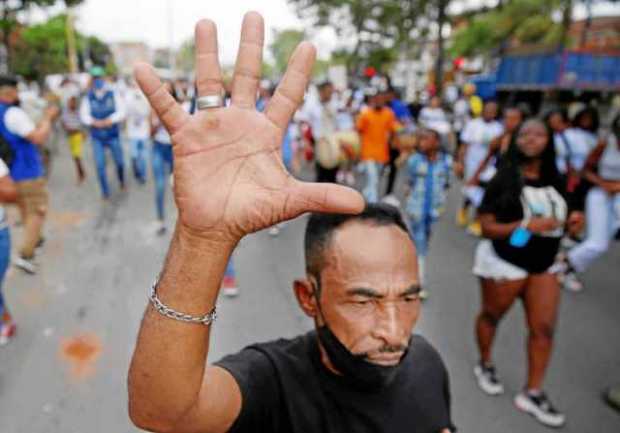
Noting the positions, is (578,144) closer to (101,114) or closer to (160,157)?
(160,157)

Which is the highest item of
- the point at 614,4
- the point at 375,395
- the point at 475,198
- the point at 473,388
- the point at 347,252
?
the point at 614,4

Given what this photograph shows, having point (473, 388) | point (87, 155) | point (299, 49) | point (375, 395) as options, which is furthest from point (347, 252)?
point (87, 155)

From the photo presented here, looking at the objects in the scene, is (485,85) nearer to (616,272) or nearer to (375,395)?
(616,272)

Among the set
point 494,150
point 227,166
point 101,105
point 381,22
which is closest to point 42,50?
point 381,22

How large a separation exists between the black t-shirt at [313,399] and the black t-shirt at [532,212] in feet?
5.46

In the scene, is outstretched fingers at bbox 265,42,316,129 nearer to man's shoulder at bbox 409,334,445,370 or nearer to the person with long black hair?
man's shoulder at bbox 409,334,445,370

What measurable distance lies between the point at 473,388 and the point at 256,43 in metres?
2.90

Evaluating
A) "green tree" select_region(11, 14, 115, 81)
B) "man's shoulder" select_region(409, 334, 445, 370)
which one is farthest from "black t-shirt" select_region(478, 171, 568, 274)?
"green tree" select_region(11, 14, 115, 81)

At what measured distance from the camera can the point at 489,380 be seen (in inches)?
132

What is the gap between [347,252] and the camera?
142 centimetres

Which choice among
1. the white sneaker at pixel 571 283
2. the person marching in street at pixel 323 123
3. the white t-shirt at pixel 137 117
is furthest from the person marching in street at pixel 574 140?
the white t-shirt at pixel 137 117

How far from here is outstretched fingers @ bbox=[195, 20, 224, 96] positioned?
112 cm

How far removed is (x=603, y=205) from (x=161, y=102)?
167 inches

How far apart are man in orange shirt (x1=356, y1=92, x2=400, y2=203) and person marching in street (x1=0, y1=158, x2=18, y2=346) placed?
163 inches
